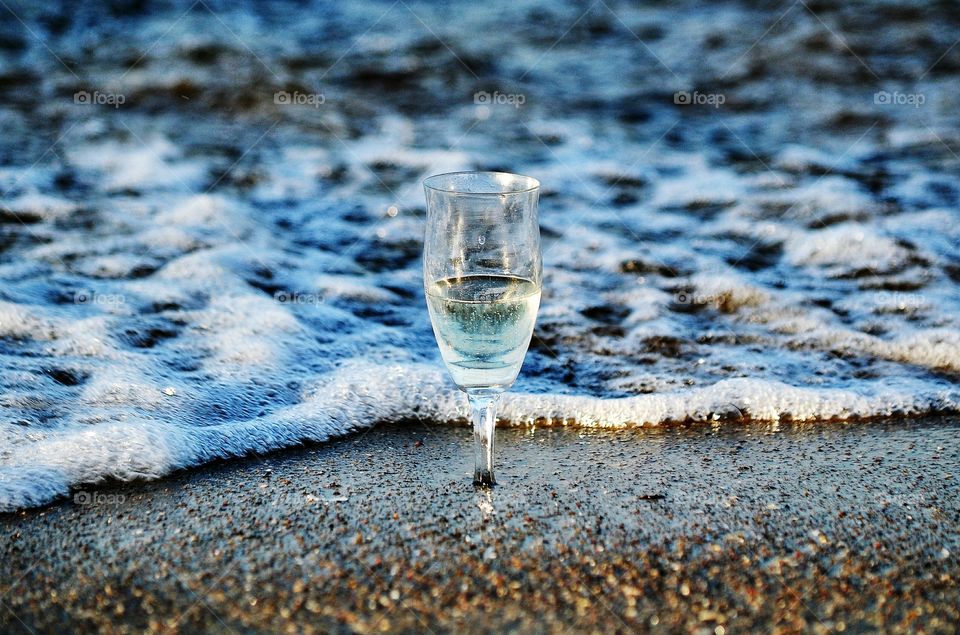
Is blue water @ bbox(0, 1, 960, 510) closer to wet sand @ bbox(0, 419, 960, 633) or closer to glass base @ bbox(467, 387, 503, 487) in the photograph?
wet sand @ bbox(0, 419, 960, 633)

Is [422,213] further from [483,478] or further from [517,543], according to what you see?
[517,543]

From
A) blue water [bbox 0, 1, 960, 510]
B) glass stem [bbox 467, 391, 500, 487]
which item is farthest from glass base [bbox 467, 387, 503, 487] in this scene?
blue water [bbox 0, 1, 960, 510]

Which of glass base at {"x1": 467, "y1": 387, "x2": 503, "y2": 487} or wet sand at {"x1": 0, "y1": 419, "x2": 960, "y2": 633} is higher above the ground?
glass base at {"x1": 467, "y1": 387, "x2": 503, "y2": 487}

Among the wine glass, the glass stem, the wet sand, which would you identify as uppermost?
the wine glass

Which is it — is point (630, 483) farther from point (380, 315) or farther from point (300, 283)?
point (300, 283)

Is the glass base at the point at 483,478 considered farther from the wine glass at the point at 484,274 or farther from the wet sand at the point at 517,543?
the wine glass at the point at 484,274

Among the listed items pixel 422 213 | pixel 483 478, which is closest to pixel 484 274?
pixel 483 478
